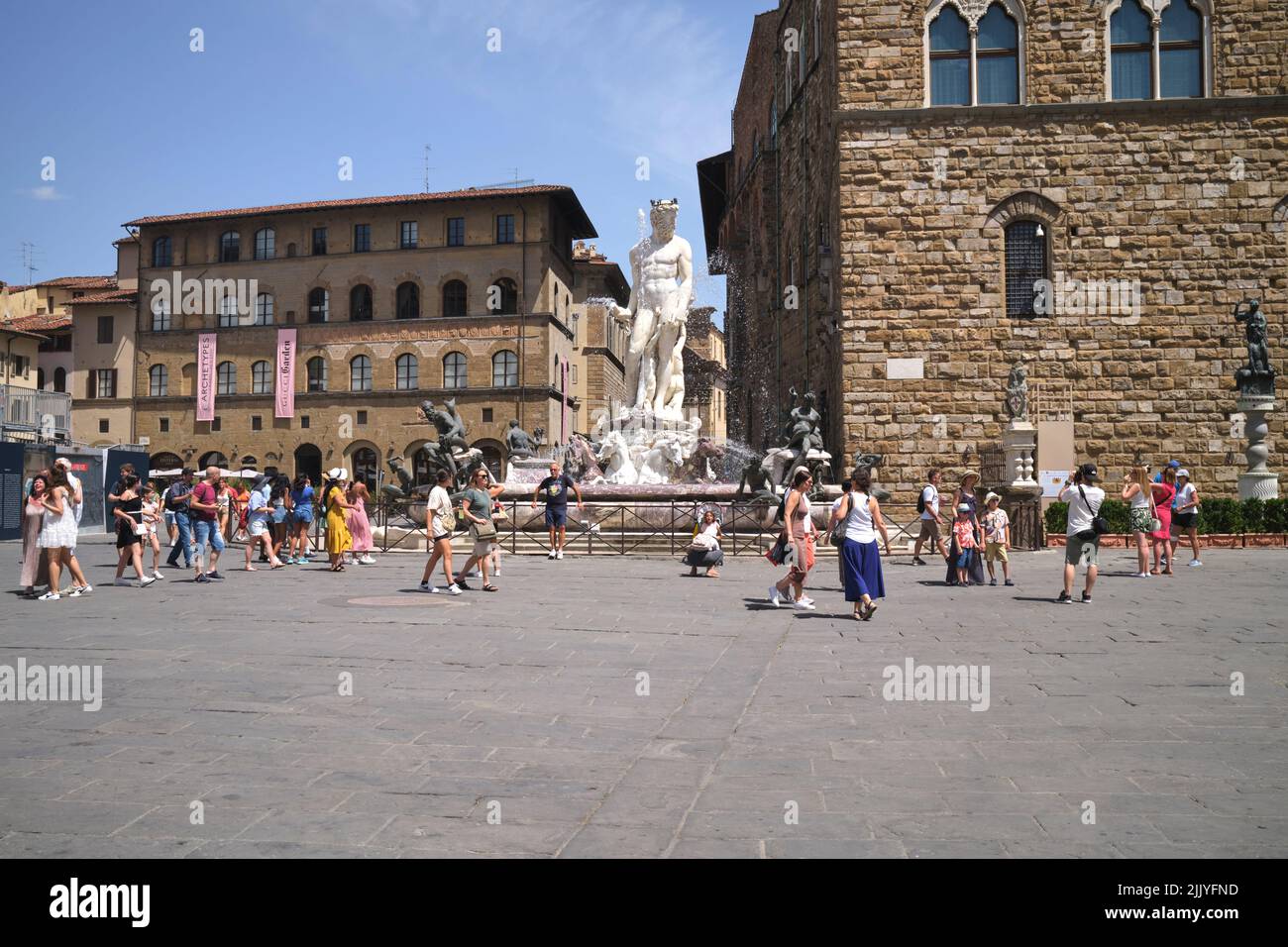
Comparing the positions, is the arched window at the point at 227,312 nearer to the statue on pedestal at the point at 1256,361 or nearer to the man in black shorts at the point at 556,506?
the man in black shorts at the point at 556,506

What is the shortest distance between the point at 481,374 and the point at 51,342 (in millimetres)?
25035

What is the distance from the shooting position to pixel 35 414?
1487 inches

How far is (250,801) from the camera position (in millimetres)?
4289

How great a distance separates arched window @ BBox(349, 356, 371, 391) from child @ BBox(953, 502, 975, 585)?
43.9 metres

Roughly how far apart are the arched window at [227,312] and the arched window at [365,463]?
1017 cm

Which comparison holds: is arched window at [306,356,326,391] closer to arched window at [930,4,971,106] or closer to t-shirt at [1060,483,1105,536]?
arched window at [930,4,971,106]

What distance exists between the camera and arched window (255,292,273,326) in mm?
55188

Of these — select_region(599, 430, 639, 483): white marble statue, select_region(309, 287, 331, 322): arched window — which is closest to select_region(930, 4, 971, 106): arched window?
select_region(599, 430, 639, 483): white marble statue

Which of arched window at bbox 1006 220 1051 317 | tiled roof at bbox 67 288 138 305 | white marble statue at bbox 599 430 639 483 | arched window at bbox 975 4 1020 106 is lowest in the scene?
white marble statue at bbox 599 430 639 483

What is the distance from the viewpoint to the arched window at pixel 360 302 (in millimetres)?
54312

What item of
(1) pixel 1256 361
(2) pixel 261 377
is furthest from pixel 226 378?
(1) pixel 1256 361

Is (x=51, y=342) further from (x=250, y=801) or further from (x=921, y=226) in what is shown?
(x=250, y=801)
